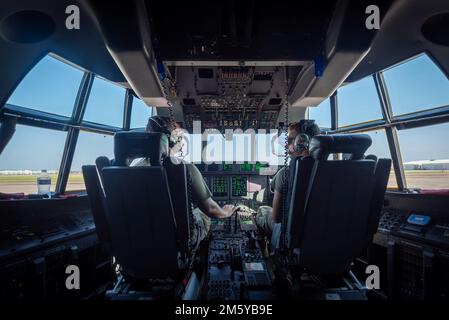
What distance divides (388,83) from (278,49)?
1.76 metres

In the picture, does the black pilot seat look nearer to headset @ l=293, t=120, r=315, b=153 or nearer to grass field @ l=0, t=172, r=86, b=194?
grass field @ l=0, t=172, r=86, b=194

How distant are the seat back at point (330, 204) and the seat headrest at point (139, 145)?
2.72 feet

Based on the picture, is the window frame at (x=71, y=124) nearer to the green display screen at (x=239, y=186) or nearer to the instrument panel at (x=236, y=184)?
the instrument panel at (x=236, y=184)

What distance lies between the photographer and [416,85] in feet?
7.88

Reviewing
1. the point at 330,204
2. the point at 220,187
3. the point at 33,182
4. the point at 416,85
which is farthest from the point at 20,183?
the point at 416,85

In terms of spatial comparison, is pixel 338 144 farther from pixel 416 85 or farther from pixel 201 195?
pixel 416 85

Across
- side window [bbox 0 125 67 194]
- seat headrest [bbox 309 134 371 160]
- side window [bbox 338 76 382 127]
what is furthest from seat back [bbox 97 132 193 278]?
side window [bbox 338 76 382 127]

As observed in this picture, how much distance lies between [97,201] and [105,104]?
222 centimetres

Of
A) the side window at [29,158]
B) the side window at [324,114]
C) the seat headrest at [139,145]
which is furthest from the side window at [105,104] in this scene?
the side window at [324,114]

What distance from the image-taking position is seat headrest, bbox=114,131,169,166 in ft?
3.68

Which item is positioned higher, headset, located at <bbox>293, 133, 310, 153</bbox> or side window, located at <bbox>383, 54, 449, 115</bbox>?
side window, located at <bbox>383, 54, 449, 115</bbox>

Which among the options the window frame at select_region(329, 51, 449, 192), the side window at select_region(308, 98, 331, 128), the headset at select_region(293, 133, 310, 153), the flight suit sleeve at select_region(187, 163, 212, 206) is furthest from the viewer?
the side window at select_region(308, 98, 331, 128)

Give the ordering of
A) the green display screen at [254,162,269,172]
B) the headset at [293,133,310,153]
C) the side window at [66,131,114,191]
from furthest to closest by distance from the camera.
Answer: the green display screen at [254,162,269,172] → the side window at [66,131,114,191] → the headset at [293,133,310,153]

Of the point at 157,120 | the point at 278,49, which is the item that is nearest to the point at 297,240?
the point at 157,120
